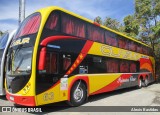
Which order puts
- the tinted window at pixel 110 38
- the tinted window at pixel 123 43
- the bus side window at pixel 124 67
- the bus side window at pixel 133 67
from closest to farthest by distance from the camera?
A: the tinted window at pixel 110 38, the bus side window at pixel 124 67, the tinted window at pixel 123 43, the bus side window at pixel 133 67

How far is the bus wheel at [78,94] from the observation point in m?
9.94

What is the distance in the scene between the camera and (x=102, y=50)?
496 inches

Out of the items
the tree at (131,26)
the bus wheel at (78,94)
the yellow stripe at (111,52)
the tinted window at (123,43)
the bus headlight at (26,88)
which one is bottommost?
the bus wheel at (78,94)

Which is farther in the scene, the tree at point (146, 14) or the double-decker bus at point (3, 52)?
the tree at point (146, 14)

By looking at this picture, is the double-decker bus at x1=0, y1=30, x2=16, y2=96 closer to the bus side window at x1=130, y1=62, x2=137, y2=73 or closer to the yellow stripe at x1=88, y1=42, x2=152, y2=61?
the yellow stripe at x1=88, y1=42, x2=152, y2=61

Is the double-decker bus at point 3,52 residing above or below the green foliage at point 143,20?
below

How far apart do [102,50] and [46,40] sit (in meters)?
4.51

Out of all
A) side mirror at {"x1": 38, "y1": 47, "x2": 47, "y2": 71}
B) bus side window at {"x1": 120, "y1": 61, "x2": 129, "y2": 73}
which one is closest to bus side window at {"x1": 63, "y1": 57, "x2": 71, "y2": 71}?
side mirror at {"x1": 38, "y1": 47, "x2": 47, "y2": 71}

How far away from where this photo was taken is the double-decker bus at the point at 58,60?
8.25 metres

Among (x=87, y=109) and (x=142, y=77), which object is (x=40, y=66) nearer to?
(x=87, y=109)

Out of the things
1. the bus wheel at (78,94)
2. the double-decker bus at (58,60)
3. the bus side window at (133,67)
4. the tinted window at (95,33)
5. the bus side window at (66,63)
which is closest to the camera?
the double-decker bus at (58,60)

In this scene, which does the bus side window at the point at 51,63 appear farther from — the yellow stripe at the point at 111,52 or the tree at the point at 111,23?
the tree at the point at 111,23

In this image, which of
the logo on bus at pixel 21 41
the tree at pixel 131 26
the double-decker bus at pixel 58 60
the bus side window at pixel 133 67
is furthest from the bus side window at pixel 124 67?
the tree at pixel 131 26

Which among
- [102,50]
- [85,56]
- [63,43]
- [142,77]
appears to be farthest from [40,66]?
[142,77]
